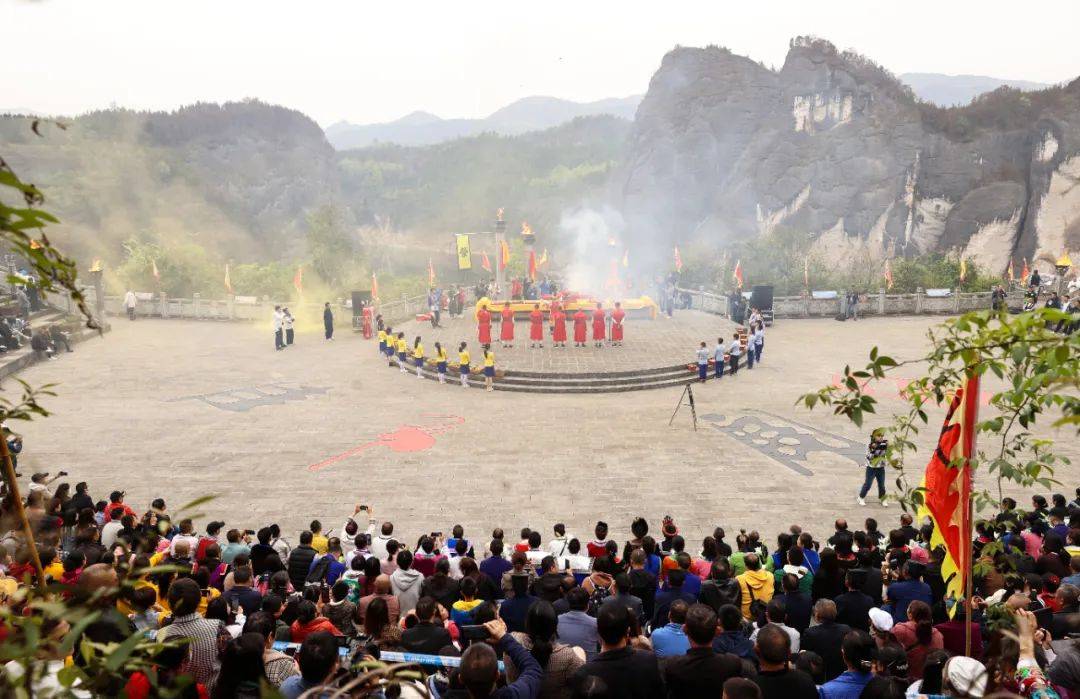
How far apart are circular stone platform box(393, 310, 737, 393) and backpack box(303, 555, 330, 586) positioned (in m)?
12.0

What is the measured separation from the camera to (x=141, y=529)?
8.11m

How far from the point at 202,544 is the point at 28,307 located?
2355 centimetres

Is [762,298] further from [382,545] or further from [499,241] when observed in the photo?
[382,545]

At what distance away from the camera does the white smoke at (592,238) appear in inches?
2100

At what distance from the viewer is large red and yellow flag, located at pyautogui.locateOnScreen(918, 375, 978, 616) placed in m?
4.36

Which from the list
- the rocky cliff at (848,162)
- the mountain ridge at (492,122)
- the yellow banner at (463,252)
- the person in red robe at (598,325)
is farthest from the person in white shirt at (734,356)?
the mountain ridge at (492,122)

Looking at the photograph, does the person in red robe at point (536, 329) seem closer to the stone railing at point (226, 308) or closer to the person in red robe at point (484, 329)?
the person in red robe at point (484, 329)

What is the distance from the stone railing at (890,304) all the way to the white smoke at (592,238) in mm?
18772

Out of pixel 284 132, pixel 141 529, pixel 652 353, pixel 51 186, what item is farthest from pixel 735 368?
pixel 284 132

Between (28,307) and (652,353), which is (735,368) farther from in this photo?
(28,307)

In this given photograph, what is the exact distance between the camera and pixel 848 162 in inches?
1725

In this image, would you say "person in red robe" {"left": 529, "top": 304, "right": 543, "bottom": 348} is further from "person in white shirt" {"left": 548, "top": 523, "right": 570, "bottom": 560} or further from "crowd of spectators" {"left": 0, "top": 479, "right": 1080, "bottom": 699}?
"person in white shirt" {"left": 548, "top": 523, "right": 570, "bottom": 560}

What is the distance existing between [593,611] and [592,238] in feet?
184

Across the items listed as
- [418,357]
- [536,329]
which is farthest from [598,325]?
[418,357]
